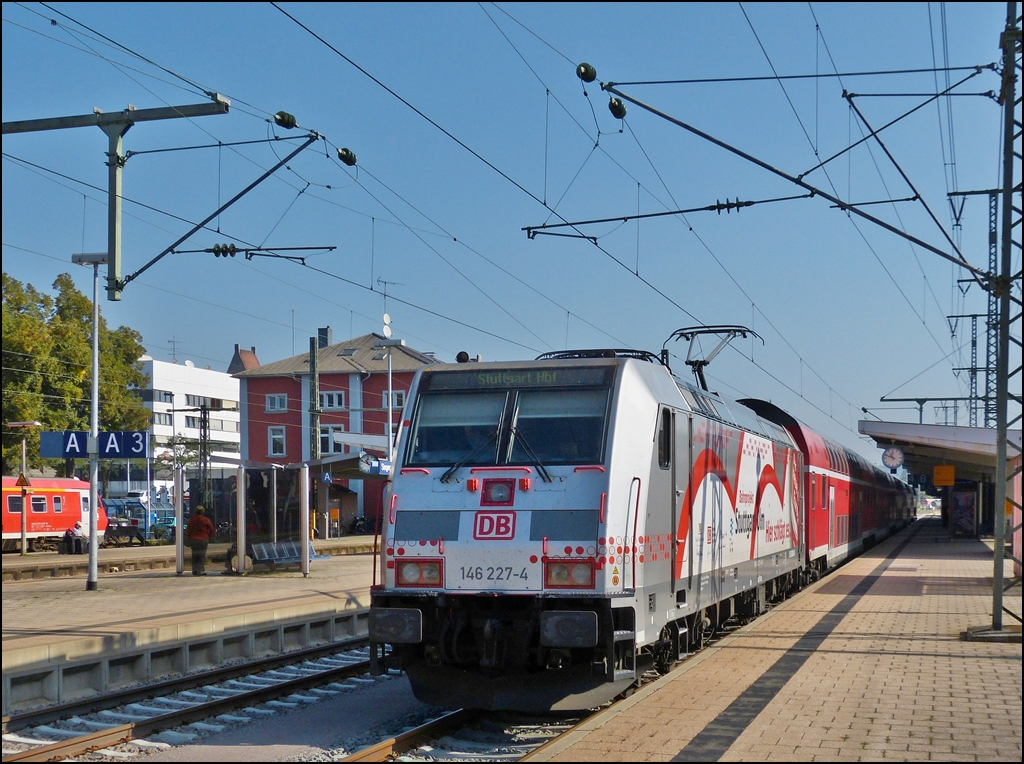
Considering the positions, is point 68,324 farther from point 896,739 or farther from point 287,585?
point 896,739

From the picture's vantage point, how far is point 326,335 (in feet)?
250

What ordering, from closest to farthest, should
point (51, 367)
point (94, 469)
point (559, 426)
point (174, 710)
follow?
point (559, 426)
point (174, 710)
point (94, 469)
point (51, 367)

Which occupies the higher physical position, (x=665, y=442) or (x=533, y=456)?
(x=665, y=442)

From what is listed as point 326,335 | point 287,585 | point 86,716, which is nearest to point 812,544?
point 287,585

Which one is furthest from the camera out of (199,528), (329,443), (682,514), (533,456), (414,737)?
(329,443)

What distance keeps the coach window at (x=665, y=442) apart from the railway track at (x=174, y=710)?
4.48 metres

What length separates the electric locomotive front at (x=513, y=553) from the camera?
938cm

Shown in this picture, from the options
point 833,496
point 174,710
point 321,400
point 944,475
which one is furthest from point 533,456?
point 321,400

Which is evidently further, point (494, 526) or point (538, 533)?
point (494, 526)

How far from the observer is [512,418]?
10.4 meters

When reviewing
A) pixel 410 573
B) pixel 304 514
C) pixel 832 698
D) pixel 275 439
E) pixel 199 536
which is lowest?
pixel 832 698

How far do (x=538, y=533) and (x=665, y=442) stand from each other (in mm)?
1993

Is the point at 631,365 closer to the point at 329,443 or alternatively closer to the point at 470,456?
the point at 470,456

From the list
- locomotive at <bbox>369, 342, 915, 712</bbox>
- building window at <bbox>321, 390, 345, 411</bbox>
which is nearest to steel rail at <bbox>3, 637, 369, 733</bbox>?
locomotive at <bbox>369, 342, 915, 712</bbox>
